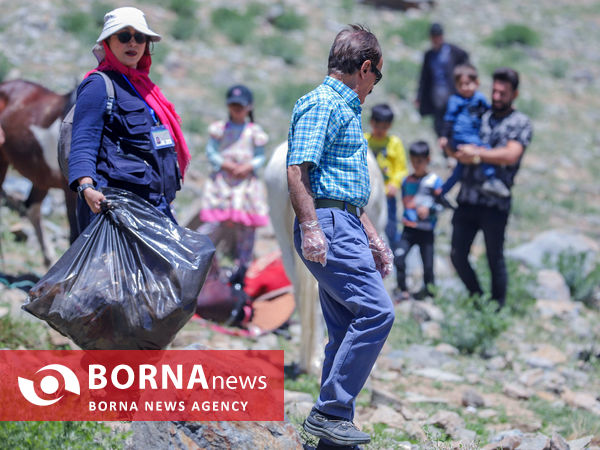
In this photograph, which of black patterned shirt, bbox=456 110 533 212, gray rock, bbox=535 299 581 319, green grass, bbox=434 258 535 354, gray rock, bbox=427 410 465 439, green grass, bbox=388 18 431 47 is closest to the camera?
gray rock, bbox=427 410 465 439

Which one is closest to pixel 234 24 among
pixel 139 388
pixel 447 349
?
pixel 447 349

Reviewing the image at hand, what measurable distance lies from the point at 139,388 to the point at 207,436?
755 millimetres

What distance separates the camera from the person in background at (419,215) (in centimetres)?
667

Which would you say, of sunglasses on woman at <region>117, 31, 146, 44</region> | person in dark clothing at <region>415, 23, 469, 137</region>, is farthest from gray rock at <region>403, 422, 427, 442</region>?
person in dark clothing at <region>415, 23, 469, 137</region>

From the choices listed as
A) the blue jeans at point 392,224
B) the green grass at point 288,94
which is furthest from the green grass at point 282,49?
the blue jeans at point 392,224

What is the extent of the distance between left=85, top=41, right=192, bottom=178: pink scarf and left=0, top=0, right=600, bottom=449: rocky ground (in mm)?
1390

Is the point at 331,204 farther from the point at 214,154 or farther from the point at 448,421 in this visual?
the point at 214,154

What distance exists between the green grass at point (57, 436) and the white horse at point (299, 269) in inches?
64.8

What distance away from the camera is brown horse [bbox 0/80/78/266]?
5.68m

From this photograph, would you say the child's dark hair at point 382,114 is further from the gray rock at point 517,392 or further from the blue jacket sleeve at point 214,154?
the gray rock at point 517,392

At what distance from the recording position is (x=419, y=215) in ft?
21.9

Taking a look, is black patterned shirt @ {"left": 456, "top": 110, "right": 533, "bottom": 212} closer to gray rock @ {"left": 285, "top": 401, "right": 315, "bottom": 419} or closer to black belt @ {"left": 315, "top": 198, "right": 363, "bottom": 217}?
gray rock @ {"left": 285, "top": 401, "right": 315, "bottom": 419}

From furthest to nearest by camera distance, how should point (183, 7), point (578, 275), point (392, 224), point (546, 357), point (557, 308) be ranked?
point (183, 7) < point (578, 275) < point (392, 224) < point (557, 308) < point (546, 357)

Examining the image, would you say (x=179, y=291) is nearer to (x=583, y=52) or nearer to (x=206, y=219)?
(x=206, y=219)
